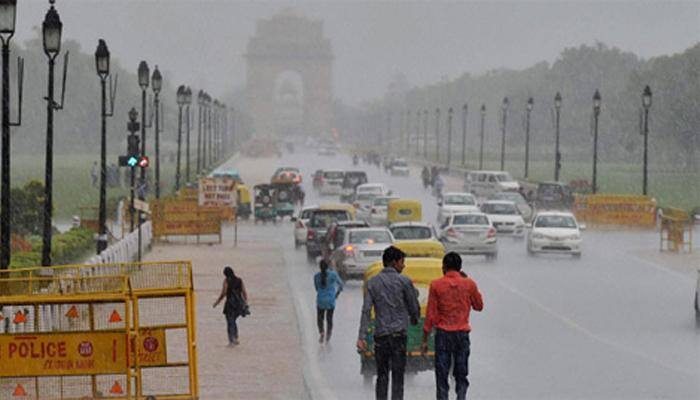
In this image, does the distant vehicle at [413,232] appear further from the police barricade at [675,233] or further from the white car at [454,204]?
the white car at [454,204]

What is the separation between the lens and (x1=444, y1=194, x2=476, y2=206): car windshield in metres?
58.2

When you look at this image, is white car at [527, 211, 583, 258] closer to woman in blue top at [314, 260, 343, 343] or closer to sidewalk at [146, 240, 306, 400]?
sidewalk at [146, 240, 306, 400]

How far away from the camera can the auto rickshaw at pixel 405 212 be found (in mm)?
54094

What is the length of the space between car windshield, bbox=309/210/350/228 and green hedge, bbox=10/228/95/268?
226 inches

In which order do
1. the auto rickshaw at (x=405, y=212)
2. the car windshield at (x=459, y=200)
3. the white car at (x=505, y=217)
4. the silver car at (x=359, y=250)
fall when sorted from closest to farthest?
the silver car at (x=359, y=250) → the white car at (x=505, y=217) → the auto rickshaw at (x=405, y=212) → the car windshield at (x=459, y=200)

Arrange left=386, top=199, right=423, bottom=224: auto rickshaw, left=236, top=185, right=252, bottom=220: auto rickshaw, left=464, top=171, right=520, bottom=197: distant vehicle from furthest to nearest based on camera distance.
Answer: left=464, top=171, right=520, bottom=197: distant vehicle → left=236, top=185, right=252, bottom=220: auto rickshaw → left=386, top=199, right=423, bottom=224: auto rickshaw

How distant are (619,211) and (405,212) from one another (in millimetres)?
9594

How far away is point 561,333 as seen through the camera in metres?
24.8

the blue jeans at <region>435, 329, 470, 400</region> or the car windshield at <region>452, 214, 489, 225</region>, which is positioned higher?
the car windshield at <region>452, 214, 489, 225</region>

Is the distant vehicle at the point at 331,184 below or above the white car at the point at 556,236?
above

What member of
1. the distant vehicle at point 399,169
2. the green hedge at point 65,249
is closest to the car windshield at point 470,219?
the green hedge at point 65,249

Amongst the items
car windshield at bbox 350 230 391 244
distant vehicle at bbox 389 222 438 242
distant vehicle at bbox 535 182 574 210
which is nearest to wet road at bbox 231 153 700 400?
car windshield at bbox 350 230 391 244

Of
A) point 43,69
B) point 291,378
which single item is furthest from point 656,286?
point 43,69

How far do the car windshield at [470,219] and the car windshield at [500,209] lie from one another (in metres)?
10.2
